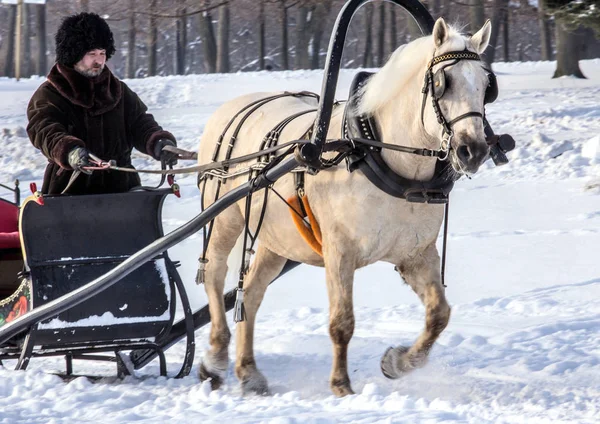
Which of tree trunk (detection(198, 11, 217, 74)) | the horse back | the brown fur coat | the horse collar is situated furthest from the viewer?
tree trunk (detection(198, 11, 217, 74))

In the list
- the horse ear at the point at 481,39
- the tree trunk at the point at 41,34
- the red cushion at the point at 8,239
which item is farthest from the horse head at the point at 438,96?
the tree trunk at the point at 41,34

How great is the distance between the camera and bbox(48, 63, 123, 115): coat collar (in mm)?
5414

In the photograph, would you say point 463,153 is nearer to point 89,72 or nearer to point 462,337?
point 462,337

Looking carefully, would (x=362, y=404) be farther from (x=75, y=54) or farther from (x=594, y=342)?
(x=75, y=54)

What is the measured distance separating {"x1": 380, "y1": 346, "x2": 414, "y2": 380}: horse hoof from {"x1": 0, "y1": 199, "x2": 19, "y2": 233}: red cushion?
259cm

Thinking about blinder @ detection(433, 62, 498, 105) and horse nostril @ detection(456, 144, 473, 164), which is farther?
blinder @ detection(433, 62, 498, 105)

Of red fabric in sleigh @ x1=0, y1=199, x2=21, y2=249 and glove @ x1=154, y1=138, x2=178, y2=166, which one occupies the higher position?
glove @ x1=154, y1=138, x2=178, y2=166

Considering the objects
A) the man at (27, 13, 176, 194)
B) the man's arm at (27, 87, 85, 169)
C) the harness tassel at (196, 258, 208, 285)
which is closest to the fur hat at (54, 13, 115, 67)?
the man at (27, 13, 176, 194)

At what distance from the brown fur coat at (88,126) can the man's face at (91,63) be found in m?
0.04

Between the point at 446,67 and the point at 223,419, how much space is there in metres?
1.75

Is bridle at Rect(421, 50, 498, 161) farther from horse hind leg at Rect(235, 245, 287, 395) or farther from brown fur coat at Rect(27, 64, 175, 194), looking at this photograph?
brown fur coat at Rect(27, 64, 175, 194)

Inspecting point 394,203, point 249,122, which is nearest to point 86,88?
point 249,122

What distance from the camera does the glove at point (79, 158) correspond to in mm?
5004

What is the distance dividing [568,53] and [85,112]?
58.4 ft
